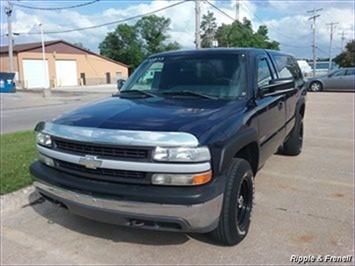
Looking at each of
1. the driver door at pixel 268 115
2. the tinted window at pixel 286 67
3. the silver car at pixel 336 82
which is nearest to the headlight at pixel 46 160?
the driver door at pixel 268 115

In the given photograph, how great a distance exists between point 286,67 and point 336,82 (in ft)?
67.3

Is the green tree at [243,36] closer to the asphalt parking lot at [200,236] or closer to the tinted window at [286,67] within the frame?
the tinted window at [286,67]

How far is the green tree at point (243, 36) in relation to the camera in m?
66.8

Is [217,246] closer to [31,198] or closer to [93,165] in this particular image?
[93,165]

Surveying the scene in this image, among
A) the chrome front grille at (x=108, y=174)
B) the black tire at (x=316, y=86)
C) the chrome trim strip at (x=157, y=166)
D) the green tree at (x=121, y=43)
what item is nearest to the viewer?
the chrome trim strip at (x=157, y=166)

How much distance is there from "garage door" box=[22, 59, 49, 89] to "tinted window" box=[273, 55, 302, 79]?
131 ft

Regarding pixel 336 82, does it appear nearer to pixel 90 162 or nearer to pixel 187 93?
pixel 187 93

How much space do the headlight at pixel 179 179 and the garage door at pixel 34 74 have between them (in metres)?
42.8

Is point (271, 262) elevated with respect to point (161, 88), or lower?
lower

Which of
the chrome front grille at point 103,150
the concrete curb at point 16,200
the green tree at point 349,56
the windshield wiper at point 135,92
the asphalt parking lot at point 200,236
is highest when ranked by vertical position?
the green tree at point 349,56

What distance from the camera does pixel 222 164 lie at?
300cm

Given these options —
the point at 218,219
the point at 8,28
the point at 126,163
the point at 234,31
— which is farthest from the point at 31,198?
the point at 234,31

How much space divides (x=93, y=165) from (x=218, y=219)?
109cm

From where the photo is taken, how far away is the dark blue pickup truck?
111 inches
